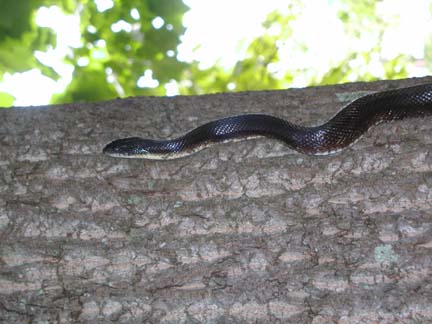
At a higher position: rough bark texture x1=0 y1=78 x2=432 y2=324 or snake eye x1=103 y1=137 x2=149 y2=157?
snake eye x1=103 y1=137 x2=149 y2=157

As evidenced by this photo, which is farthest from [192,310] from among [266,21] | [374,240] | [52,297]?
[266,21]

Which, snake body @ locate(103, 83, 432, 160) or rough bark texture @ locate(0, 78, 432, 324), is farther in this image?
snake body @ locate(103, 83, 432, 160)

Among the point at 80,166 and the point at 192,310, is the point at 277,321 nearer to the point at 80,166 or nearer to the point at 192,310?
the point at 192,310

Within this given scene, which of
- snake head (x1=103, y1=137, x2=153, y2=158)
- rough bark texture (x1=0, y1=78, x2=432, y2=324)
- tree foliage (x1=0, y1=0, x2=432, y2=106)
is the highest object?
tree foliage (x1=0, y1=0, x2=432, y2=106)

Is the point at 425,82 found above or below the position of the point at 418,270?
above

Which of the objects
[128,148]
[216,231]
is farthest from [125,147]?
[216,231]

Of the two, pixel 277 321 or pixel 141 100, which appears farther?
pixel 141 100
